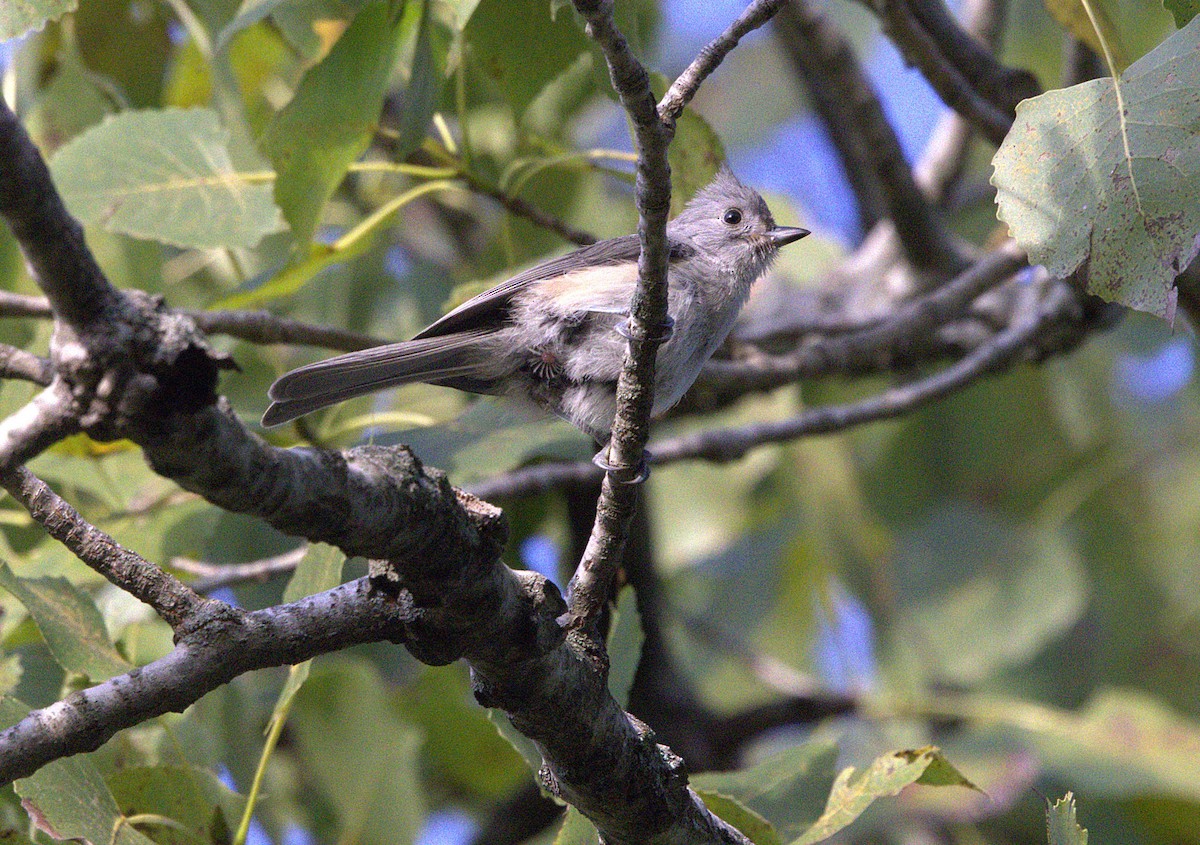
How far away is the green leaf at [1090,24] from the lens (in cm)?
209

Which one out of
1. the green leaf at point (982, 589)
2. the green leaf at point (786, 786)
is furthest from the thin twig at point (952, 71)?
the green leaf at point (982, 589)

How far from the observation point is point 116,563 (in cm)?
173

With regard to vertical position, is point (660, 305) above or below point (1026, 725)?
above

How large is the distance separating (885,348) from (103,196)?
8.20 ft

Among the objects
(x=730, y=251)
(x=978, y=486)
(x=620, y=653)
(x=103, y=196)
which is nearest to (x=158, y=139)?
(x=103, y=196)

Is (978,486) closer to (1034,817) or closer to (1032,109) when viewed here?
(1034,817)

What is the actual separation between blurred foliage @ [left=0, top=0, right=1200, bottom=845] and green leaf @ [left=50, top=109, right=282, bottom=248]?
10mm

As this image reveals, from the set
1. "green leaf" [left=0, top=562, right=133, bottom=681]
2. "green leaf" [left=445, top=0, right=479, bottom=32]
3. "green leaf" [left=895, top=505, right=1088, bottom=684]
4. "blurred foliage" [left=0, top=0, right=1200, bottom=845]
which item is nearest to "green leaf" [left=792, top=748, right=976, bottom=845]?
"blurred foliage" [left=0, top=0, right=1200, bottom=845]

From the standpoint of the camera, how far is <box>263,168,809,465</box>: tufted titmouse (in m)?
2.67

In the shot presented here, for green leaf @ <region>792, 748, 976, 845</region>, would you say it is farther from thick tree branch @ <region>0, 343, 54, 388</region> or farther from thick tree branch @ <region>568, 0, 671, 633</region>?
thick tree branch @ <region>0, 343, 54, 388</region>

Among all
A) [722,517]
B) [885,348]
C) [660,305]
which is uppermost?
[660,305]

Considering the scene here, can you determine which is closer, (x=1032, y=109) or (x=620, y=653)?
(x=1032, y=109)

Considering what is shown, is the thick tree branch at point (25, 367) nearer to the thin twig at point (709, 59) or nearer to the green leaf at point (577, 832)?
the thin twig at point (709, 59)

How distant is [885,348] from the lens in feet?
13.2
